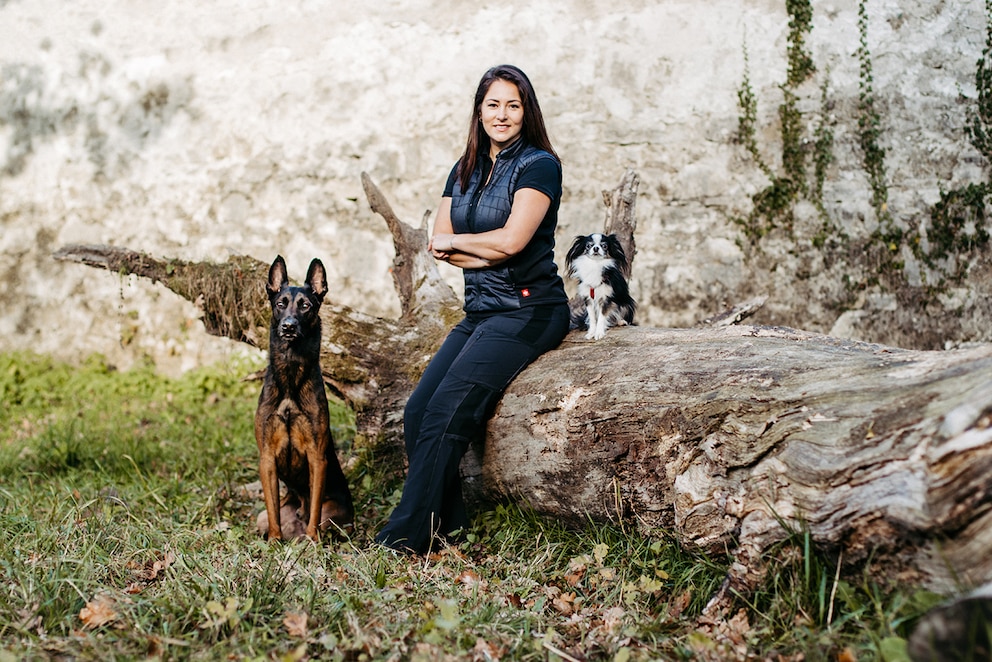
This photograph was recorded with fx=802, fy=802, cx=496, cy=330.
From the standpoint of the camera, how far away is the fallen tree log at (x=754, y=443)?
7.08 feet

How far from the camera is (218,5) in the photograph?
7844mm

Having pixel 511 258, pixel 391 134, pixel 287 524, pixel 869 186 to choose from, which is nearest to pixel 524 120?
pixel 511 258

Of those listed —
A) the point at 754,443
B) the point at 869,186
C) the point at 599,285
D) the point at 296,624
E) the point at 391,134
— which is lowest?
the point at 296,624

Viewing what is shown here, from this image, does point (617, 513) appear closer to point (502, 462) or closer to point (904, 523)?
point (502, 462)

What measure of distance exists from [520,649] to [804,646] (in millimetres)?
825

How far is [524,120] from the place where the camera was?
3766 millimetres

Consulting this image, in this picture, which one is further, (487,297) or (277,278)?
(277,278)

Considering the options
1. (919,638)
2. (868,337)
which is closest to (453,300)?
(919,638)

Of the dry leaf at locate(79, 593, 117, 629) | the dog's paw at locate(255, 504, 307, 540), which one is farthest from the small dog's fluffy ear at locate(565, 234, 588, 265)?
the dry leaf at locate(79, 593, 117, 629)

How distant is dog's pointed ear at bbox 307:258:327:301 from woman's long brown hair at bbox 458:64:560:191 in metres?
0.83

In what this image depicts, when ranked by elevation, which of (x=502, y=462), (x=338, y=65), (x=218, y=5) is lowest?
(x=502, y=462)

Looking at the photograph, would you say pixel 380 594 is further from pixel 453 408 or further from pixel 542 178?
pixel 542 178

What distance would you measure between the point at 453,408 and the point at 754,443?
54.6 inches

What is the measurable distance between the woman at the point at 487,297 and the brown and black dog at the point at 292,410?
Result: 45cm
